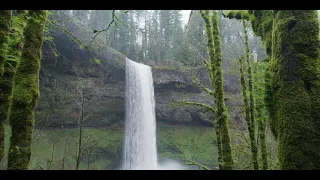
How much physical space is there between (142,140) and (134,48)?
53.2 feet

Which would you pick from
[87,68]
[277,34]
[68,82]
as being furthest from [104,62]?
[277,34]

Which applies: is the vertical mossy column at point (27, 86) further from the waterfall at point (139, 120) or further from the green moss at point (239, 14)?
the waterfall at point (139, 120)

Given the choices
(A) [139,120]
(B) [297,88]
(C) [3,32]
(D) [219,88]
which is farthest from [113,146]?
(B) [297,88]

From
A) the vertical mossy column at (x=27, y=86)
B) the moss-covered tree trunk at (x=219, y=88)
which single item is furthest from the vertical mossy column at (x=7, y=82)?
the moss-covered tree trunk at (x=219, y=88)

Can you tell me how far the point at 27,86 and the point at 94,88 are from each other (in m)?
21.3

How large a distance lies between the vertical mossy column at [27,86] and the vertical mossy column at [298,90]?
3.86 m

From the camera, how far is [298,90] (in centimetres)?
285

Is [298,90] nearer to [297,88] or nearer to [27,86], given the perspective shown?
[297,88]

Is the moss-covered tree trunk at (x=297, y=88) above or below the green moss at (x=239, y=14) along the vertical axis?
below

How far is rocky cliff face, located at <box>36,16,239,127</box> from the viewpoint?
20.7 metres

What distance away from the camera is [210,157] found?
23641mm

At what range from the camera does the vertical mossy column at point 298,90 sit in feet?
8.73

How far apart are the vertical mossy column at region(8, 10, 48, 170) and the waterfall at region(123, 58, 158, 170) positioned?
63.7 feet
